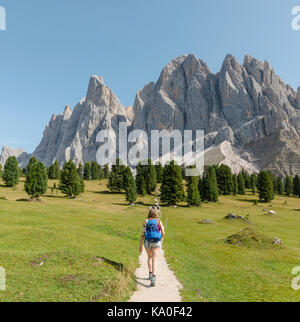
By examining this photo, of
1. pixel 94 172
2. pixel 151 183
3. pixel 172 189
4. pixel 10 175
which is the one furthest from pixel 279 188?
pixel 10 175

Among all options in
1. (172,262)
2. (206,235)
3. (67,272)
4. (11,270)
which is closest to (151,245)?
(67,272)

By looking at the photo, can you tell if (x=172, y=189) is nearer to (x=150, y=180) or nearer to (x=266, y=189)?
(x=150, y=180)

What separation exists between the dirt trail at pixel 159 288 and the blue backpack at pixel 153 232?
7.66 ft

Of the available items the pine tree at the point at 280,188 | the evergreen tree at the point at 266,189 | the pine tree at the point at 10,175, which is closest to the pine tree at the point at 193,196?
the evergreen tree at the point at 266,189

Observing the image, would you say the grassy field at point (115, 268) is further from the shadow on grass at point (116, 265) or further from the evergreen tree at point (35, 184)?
the evergreen tree at point (35, 184)

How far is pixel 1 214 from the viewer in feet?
96.6

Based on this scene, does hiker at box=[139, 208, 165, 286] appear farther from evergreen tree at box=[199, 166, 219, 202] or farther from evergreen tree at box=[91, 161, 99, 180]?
evergreen tree at box=[91, 161, 99, 180]

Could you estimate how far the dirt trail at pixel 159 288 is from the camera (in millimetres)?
9852

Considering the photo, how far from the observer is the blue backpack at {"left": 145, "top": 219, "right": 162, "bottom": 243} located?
11.6 meters

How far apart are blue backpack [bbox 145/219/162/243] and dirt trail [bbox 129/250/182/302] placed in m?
2.34

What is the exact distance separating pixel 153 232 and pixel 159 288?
2.81 m

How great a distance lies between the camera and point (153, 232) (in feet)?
Answer: 38.0
